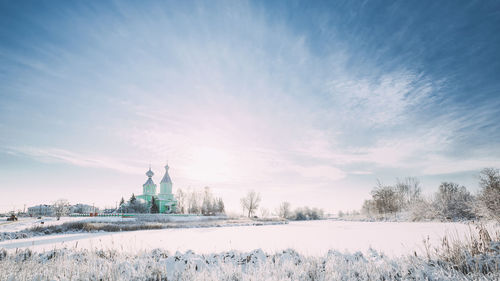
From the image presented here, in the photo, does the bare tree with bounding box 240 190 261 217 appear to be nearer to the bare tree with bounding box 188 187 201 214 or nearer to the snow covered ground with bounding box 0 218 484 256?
the bare tree with bounding box 188 187 201 214

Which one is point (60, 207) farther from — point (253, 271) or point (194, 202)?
point (253, 271)

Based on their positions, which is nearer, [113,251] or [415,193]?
[113,251]

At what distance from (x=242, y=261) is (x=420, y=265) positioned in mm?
4473

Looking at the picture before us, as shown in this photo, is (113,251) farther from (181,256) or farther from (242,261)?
(242,261)

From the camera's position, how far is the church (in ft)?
192

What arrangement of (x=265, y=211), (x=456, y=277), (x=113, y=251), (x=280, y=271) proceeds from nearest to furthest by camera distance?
1. (x=456, y=277)
2. (x=280, y=271)
3. (x=113, y=251)
4. (x=265, y=211)

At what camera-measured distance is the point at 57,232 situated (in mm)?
18984

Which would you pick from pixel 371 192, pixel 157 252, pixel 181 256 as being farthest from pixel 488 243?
pixel 371 192

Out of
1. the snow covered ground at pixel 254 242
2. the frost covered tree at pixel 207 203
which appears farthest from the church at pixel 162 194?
the snow covered ground at pixel 254 242

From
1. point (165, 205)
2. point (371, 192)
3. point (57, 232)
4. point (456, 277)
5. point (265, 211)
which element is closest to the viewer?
point (456, 277)

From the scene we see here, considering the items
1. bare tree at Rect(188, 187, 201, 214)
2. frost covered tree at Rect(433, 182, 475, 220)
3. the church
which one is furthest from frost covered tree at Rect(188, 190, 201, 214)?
frost covered tree at Rect(433, 182, 475, 220)

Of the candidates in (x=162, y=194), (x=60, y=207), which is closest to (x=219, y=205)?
(x=162, y=194)

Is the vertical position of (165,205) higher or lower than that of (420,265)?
lower

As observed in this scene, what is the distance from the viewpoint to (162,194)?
204ft
